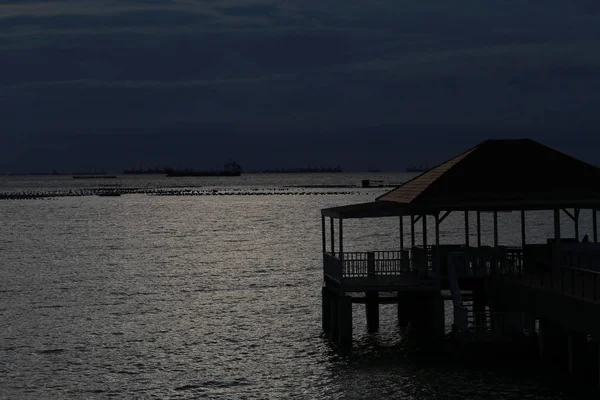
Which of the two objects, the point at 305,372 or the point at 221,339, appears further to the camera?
the point at 221,339

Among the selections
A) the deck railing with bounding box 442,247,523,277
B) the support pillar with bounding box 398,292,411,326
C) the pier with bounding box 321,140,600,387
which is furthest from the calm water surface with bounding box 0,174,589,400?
the deck railing with bounding box 442,247,523,277

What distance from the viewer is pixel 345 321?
111 ft

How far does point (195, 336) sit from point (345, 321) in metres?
7.95

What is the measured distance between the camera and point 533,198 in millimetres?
33188

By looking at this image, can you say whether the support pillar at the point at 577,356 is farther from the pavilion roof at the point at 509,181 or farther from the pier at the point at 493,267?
the pavilion roof at the point at 509,181

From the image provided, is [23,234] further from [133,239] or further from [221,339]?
[221,339]

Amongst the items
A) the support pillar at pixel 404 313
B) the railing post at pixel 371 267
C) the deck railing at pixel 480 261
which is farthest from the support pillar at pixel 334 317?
the deck railing at pixel 480 261

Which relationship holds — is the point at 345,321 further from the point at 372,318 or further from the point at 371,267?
the point at 372,318

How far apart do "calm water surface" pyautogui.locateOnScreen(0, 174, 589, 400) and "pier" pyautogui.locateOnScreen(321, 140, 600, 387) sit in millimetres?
1189

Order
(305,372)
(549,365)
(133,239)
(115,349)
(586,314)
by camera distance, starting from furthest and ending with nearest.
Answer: (133,239) → (115,349) → (305,372) → (549,365) → (586,314)

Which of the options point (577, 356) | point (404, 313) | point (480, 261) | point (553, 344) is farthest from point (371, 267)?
point (577, 356)

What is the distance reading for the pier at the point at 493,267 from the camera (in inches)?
1184

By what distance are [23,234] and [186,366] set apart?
7935 cm

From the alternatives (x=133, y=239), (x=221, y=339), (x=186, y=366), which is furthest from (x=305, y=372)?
(x=133, y=239)
